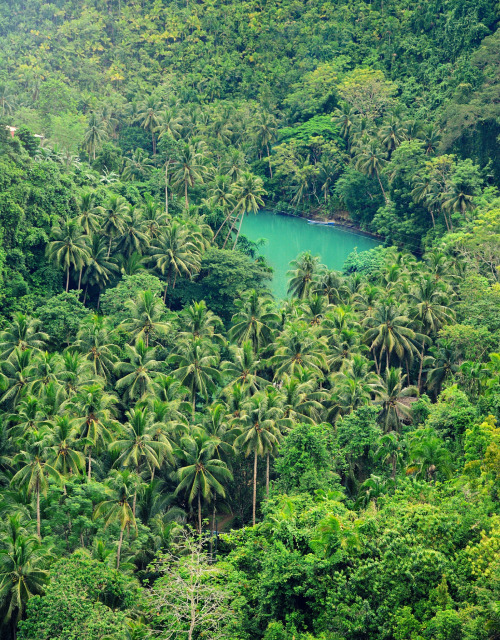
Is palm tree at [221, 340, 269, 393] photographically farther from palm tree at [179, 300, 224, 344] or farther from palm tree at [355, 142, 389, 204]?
palm tree at [355, 142, 389, 204]

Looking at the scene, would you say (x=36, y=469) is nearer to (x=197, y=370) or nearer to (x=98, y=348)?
(x=98, y=348)

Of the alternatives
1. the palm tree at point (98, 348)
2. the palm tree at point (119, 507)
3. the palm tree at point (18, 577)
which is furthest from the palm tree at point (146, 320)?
the palm tree at point (18, 577)

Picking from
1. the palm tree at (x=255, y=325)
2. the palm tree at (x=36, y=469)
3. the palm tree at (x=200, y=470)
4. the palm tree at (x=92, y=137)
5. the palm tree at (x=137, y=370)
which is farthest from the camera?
the palm tree at (x=92, y=137)

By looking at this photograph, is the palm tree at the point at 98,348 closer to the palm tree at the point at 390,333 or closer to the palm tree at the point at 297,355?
the palm tree at the point at 297,355

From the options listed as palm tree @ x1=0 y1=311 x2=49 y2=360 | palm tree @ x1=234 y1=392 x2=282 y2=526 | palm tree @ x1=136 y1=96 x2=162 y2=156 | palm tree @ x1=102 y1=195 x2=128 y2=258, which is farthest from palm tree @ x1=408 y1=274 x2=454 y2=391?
palm tree @ x1=136 y1=96 x2=162 y2=156

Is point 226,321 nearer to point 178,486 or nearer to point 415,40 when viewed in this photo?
point 178,486

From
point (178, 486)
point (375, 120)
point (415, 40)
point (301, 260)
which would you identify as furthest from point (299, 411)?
point (415, 40)

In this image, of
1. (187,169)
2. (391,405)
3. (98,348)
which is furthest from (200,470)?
(187,169)
